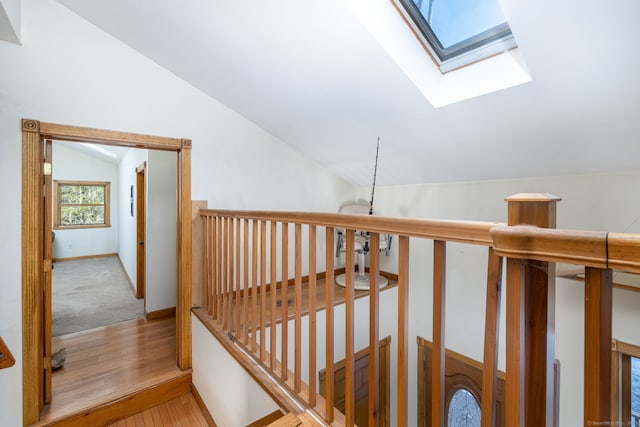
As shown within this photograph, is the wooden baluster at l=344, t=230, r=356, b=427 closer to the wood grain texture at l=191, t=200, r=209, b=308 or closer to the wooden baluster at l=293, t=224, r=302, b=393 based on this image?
the wooden baluster at l=293, t=224, r=302, b=393

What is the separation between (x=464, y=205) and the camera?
271 cm

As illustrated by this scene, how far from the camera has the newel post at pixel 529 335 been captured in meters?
0.55

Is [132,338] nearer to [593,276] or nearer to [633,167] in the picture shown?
[593,276]

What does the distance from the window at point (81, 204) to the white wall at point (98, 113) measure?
19.9 feet

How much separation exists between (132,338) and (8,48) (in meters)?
2.56

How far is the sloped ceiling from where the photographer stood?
1249mm

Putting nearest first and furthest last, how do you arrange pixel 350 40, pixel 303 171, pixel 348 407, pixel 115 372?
1. pixel 348 407
2. pixel 350 40
3. pixel 115 372
4. pixel 303 171

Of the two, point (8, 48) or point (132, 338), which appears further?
point (132, 338)

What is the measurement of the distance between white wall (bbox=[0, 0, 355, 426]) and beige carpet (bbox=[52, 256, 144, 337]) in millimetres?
1641

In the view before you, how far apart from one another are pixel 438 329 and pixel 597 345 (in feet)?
1.08

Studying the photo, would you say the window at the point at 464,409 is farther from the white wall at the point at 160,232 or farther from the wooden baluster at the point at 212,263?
the white wall at the point at 160,232

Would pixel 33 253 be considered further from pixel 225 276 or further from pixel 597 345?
pixel 597 345

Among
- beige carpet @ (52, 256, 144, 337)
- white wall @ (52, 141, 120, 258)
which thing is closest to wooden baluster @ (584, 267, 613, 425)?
beige carpet @ (52, 256, 144, 337)

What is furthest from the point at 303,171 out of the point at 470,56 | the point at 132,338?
the point at 132,338
